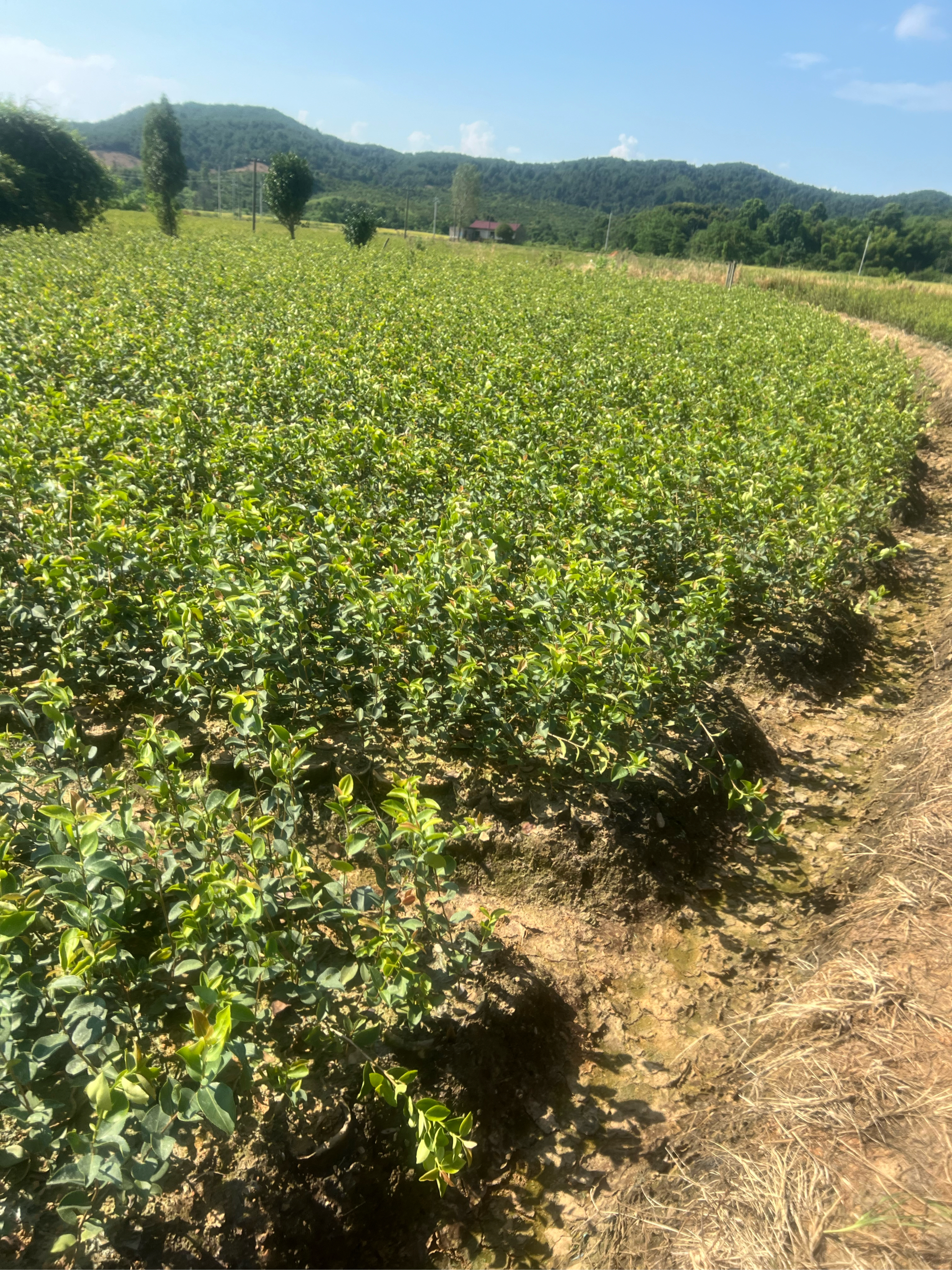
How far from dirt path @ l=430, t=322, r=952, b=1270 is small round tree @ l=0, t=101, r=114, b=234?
109ft

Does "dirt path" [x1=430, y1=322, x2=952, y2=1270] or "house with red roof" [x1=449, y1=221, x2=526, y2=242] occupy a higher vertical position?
"house with red roof" [x1=449, y1=221, x2=526, y2=242]

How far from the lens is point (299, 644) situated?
290 centimetres

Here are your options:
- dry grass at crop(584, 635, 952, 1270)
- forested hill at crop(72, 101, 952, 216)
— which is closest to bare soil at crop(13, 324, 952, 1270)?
dry grass at crop(584, 635, 952, 1270)

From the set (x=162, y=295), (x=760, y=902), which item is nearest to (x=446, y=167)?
(x=162, y=295)

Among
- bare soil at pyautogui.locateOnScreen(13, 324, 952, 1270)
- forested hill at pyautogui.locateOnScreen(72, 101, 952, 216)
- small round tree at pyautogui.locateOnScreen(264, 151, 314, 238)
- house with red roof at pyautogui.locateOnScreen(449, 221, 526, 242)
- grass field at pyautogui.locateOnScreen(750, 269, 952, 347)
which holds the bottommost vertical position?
bare soil at pyautogui.locateOnScreen(13, 324, 952, 1270)

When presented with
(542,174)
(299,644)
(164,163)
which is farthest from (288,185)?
(542,174)

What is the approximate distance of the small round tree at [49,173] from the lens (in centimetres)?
2633

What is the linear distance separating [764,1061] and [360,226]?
3433 cm

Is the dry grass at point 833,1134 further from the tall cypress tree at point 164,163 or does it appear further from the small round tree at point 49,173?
the tall cypress tree at point 164,163

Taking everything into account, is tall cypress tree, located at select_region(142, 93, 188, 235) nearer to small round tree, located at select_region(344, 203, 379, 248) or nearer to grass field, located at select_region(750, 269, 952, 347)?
small round tree, located at select_region(344, 203, 379, 248)

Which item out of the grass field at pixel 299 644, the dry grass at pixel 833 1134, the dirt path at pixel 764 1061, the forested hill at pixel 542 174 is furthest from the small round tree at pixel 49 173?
the forested hill at pixel 542 174

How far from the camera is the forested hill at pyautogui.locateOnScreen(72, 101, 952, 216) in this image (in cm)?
13150

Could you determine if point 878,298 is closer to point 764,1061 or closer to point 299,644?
point 299,644

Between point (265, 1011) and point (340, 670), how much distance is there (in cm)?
190
